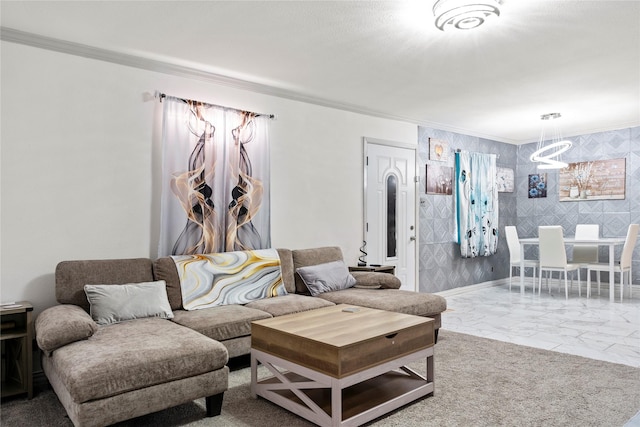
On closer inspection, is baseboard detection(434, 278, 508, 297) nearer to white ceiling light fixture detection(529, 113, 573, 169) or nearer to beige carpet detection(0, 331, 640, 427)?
white ceiling light fixture detection(529, 113, 573, 169)

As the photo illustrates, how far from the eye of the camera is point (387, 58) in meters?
3.76

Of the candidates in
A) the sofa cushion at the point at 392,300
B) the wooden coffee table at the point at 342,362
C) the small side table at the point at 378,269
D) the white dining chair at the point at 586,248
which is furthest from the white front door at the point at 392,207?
the white dining chair at the point at 586,248

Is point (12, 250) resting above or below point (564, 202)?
below

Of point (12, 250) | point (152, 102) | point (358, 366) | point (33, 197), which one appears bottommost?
point (358, 366)

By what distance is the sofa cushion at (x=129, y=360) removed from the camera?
83.7 inches

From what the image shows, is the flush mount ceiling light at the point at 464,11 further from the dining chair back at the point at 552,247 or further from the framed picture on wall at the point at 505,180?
the framed picture on wall at the point at 505,180

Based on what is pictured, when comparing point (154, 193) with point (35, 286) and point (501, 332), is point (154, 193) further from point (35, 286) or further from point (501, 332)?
point (501, 332)

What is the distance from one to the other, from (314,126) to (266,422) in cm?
328

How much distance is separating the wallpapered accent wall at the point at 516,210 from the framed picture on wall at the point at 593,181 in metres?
0.08

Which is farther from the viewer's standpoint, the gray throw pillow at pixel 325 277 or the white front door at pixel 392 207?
the white front door at pixel 392 207

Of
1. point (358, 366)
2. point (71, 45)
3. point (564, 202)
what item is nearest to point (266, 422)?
point (358, 366)

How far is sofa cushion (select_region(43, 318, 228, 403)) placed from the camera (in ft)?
6.98

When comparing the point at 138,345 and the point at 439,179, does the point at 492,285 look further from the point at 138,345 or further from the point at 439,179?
the point at 138,345

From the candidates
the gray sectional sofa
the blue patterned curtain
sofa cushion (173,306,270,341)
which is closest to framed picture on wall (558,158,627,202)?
the blue patterned curtain
